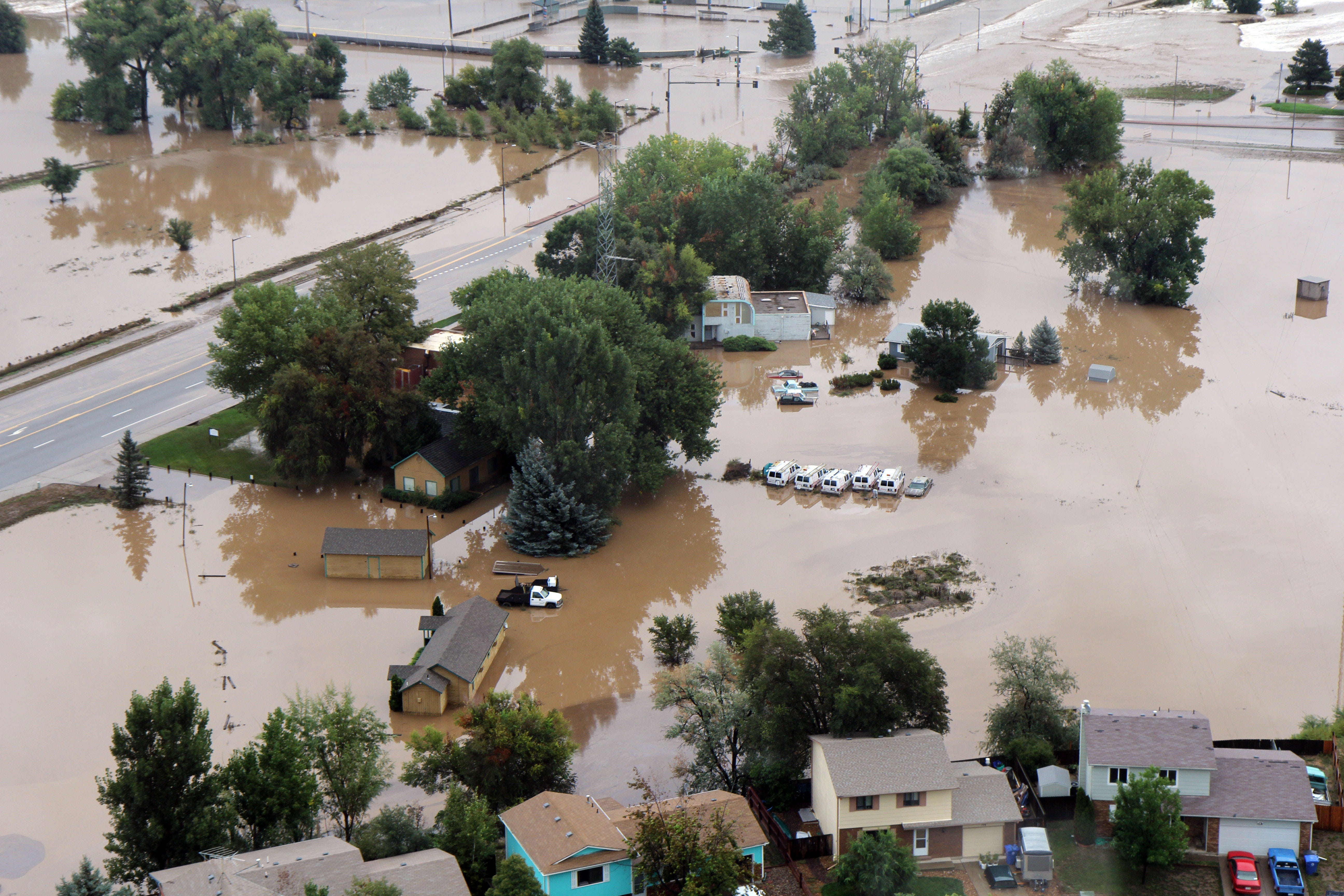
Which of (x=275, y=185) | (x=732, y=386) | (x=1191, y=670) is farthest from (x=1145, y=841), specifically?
(x=275, y=185)

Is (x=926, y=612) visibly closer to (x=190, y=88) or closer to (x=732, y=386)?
(x=732, y=386)

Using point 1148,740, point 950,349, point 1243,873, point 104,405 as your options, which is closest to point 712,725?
point 1148,740

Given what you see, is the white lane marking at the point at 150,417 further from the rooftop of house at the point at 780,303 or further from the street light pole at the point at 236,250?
the rooftop of house at the point at 780,303

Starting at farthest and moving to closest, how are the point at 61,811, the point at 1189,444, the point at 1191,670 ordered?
the point at 1189,444
the point at 1191,670
the point at 61,811

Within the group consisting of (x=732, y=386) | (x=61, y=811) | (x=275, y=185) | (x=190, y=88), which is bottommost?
(x=61, y=811)

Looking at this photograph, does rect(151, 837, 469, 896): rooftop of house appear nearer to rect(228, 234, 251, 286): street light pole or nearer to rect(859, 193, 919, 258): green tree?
rect(228, 234, 251, 286): street light pole

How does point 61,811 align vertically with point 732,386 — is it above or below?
below

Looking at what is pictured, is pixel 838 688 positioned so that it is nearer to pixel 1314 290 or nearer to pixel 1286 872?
pixel 1286 872
